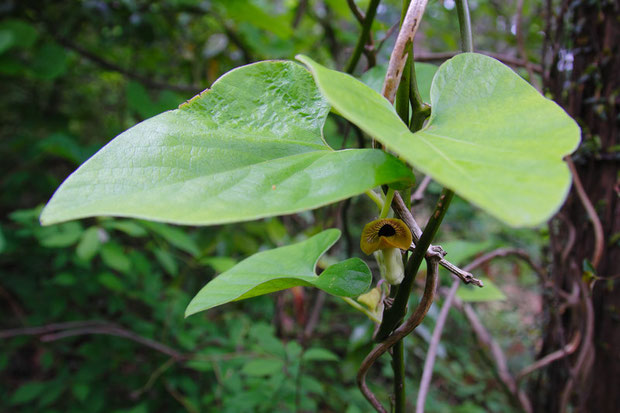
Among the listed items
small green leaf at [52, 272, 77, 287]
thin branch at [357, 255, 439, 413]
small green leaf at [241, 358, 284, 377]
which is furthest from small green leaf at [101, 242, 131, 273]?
thin branch at [357, 255, 439, 413]

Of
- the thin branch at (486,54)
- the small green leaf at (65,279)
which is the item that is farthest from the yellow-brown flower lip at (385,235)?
the small green leaf at (65,279)

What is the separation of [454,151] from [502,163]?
2 centimetres

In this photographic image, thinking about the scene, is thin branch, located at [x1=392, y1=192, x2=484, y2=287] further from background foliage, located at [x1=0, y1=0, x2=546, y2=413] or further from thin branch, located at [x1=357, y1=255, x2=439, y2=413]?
background foliage, located at [x1=0, y1=0, x2=546, y2=413]

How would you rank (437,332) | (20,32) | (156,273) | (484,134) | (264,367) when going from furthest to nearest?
(156,273) → (20,32) → (264,367) → (437,332) → (484,134)

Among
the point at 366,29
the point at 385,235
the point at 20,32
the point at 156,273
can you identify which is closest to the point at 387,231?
the point at 385,235

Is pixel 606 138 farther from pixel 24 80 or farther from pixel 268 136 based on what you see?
pixel 24 80

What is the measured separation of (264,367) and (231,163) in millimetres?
721

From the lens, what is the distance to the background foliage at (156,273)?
3.36 feet

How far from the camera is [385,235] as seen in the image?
Answer: 0.94 feet

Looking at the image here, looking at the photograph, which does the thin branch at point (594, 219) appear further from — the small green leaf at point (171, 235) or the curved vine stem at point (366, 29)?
the small green leaf at point (171, 235)

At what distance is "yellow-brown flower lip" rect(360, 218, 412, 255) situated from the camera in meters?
0.27

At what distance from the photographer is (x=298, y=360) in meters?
0.91

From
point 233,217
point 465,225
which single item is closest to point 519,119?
point 233,217

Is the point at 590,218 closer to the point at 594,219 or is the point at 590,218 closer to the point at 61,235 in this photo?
the point at 594,219
